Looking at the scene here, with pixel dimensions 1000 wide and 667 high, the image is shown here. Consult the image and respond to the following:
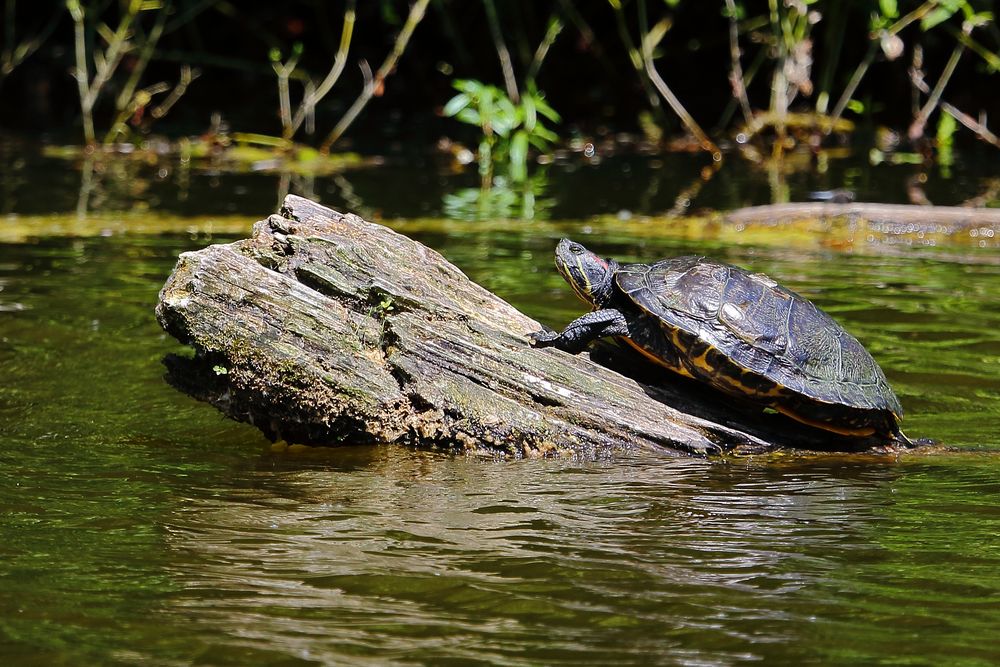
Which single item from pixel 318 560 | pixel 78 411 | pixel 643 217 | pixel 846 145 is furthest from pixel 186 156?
pixel 318 560

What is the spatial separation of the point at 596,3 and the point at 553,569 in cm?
1519

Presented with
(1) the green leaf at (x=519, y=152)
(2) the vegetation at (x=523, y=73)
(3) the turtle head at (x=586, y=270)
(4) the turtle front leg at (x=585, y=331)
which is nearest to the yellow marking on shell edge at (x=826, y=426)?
(4) the turtle front leg at (x=585, y=331)

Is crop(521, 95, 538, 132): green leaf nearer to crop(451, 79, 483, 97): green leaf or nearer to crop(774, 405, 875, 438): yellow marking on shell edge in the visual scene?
crop(451, 79, 483, 97): green leaf

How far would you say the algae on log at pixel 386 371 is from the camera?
14.3ft

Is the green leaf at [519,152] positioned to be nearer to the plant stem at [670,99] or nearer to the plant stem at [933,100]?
the plant stem at [670,99]

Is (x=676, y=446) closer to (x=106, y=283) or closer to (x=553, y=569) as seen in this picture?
Result: (x=553, y=569)

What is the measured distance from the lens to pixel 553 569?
3.32m

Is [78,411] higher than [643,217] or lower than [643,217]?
lower

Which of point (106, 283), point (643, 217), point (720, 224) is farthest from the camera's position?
point (643, 217)

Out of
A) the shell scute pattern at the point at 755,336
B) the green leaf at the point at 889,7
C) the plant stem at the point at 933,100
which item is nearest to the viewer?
the shell scute pattern at the point at 755,336

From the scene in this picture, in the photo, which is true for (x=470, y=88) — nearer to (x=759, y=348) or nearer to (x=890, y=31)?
(x=890, y=31)

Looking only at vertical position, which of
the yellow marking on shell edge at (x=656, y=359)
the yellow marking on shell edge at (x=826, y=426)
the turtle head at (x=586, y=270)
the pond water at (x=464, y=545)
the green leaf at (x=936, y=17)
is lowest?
the pond water at (x=464, y=545)

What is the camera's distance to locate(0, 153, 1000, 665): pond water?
Result: 113 inches

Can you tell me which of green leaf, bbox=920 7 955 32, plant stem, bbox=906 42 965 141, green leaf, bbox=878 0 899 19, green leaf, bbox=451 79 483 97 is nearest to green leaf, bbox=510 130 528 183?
green leaf, bbox=451 79 483 97
